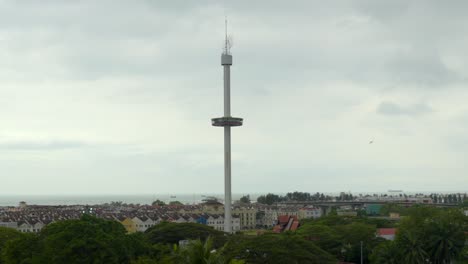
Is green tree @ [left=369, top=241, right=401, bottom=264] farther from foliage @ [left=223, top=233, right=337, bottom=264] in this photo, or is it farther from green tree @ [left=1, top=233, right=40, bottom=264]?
green tree @ [left=1, top=233, right=40, bottom=264]

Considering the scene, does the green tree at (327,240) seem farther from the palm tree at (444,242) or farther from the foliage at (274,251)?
the foliage at (274,251)

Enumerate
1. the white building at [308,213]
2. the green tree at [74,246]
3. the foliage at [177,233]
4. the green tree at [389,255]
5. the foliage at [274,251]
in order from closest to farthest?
the green tree at [74,246] → the foliage at [274,251] → the green tree at [389,255] → the foliage at [177,233] → the white building at [308,213]

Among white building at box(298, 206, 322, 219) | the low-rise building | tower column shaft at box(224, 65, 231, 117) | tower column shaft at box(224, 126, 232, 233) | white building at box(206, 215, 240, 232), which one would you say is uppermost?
tower column shaft at box(224, 65, 231, 117)

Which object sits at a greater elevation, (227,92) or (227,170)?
(227,92)

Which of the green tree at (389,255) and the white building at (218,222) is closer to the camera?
the green tree at (389,255)

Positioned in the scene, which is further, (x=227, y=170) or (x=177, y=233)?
(x=227, y=170)

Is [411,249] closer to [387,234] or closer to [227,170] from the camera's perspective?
[387,234]

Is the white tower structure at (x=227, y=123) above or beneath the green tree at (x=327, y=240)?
above

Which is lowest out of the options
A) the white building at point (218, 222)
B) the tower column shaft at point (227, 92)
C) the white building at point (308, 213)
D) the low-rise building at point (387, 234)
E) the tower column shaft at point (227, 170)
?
the low-rise building at point (387, 234)

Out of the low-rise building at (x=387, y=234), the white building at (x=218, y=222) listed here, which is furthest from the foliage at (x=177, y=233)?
the white building at (x=218, y=222)

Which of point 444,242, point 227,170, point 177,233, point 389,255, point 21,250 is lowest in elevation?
point 389,255

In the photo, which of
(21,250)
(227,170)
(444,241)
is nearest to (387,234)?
(444,241)

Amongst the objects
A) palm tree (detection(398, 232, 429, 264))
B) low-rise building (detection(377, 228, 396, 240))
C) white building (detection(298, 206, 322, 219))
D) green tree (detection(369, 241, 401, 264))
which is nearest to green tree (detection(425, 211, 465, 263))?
palm tree (detection(398, 232, 429, 264))

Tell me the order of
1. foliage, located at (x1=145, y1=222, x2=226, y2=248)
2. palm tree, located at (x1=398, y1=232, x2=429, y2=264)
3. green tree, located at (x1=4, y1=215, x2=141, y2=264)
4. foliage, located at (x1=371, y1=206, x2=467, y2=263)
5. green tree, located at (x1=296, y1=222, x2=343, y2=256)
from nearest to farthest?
green tree, located at (x1=4, y1=215, x2=141, y2=264), palm tree, located at (x1=398, y1=232, x2=429, y2=264), foliage, located at (x1=371, y1=206, x2=467, y2=263), green tree, located at (x1=296, y1=222, x2=343, y2=256), foliage, located at (x1=145, y1=222, x2=226, y2=248)
